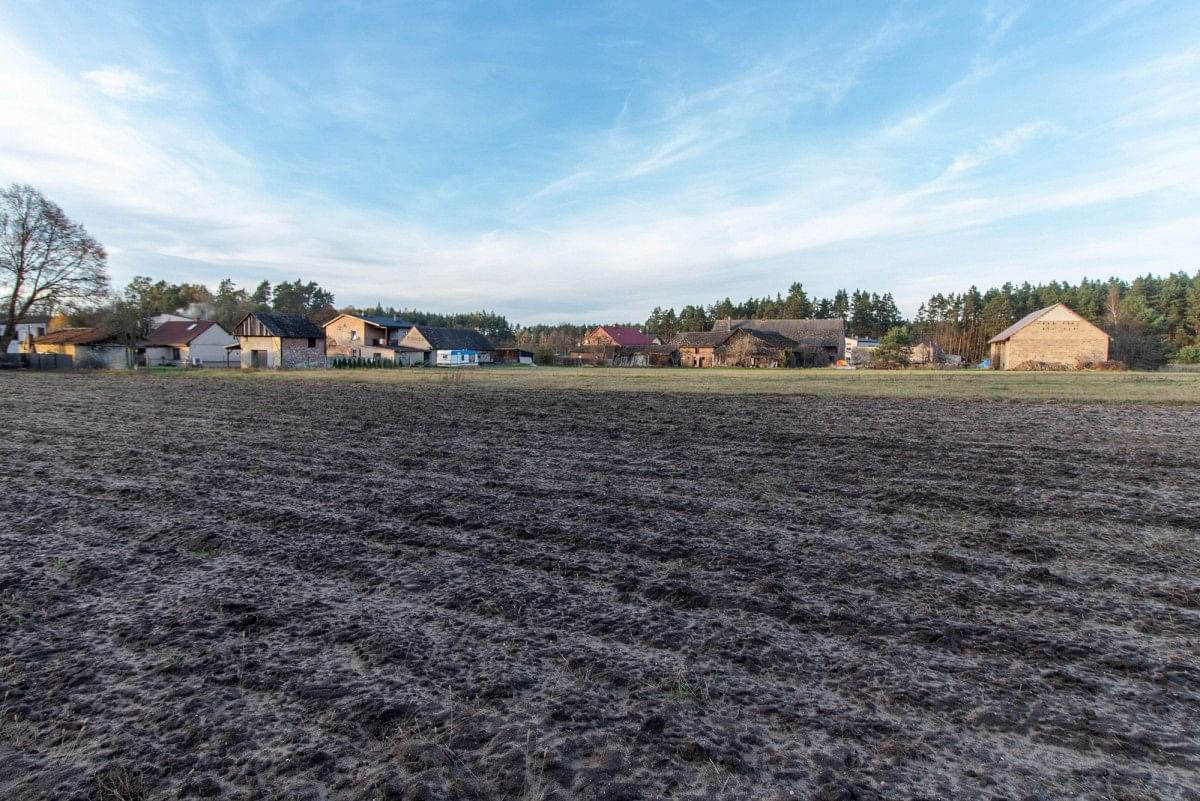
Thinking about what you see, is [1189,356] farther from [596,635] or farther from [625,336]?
[596,635]

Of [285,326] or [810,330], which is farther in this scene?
[810,330]

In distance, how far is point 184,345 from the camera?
5834cm

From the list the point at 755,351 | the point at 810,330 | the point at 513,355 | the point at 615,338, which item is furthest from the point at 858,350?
the point at 513,355

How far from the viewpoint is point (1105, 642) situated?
314 centimetres

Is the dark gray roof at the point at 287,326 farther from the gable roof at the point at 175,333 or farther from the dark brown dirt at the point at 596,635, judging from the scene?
the dark brown dirt at the point at 596,635

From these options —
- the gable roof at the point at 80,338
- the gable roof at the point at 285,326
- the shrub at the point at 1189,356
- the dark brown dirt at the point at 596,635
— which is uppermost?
the gable roof at the point at 285,326

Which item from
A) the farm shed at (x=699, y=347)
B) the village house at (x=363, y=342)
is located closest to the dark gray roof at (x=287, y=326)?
the village house at (x=363, y=342)

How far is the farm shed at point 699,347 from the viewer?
7725 centimetres

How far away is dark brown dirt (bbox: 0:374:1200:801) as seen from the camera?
2219 millimetres

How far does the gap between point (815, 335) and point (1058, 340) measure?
99.2 ft

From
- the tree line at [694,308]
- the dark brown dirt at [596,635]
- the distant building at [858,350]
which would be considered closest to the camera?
the dark brown dirt at [596,635]

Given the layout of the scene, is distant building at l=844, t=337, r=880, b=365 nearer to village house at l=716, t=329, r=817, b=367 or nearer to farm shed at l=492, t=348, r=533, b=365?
village house at l=716, t=329, r=817, b=367

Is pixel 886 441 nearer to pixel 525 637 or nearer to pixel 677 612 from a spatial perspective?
pixel 677 612

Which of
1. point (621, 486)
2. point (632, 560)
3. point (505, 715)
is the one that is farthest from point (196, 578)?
point (621, 486)
